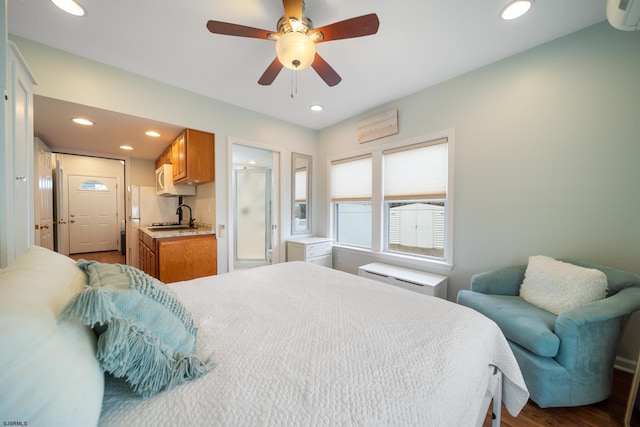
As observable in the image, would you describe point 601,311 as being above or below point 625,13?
below

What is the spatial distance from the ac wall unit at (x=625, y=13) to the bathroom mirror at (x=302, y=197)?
3202mm

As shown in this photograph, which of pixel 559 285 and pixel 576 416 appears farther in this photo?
pixel 559 285

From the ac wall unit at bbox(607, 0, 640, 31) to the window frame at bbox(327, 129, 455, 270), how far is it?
46.6 inches

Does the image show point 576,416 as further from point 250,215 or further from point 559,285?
point 250,215

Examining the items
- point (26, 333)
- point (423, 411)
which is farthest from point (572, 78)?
point (26, 333)

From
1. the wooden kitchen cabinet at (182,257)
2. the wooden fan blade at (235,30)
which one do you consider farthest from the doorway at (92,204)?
the wooden fan blade at (235,30)

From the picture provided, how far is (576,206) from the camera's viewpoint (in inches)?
70.3

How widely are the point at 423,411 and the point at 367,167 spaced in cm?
298

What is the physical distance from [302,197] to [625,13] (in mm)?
3409

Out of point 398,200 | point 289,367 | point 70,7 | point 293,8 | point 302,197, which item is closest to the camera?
point 289,367

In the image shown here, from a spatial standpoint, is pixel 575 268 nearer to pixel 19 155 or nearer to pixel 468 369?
pixel 468 369

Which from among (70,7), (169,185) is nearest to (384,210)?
(169,185)

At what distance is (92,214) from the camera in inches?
225

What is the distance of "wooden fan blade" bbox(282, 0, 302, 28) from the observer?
1311 millimetres
